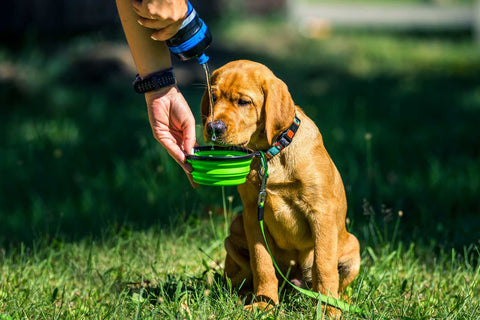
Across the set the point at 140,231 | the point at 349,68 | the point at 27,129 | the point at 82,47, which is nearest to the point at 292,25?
the point at 349,68

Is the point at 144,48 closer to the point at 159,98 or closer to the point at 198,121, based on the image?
the point at 159,98

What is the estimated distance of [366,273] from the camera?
318cm

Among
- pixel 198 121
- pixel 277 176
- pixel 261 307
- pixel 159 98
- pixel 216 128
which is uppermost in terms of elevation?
pixel 159 98

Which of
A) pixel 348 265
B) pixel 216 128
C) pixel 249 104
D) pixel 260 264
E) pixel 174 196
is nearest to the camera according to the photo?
pixel 216 128

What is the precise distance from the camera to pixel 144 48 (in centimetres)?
296

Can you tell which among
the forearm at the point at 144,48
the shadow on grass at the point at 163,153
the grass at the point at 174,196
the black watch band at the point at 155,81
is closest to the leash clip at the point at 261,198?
the grass at the point at 174,196

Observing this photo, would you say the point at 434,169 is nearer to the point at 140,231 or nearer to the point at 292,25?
the point at 140,231

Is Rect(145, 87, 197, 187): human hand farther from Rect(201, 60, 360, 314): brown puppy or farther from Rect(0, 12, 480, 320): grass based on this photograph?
Rect(0, 12, 480, 320): grass

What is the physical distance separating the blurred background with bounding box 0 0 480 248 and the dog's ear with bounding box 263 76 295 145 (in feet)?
2.85

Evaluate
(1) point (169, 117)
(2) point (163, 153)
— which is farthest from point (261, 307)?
(2) point (163, 153)

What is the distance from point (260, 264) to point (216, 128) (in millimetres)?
741

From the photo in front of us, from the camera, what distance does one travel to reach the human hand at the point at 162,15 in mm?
2611

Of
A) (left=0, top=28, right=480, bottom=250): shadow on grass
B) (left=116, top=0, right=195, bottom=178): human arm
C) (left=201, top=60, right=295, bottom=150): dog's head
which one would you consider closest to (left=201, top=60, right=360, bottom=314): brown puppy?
(left=201, top=60, right=295, bottom=150): dog's head

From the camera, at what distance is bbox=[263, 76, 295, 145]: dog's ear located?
9.28ft
